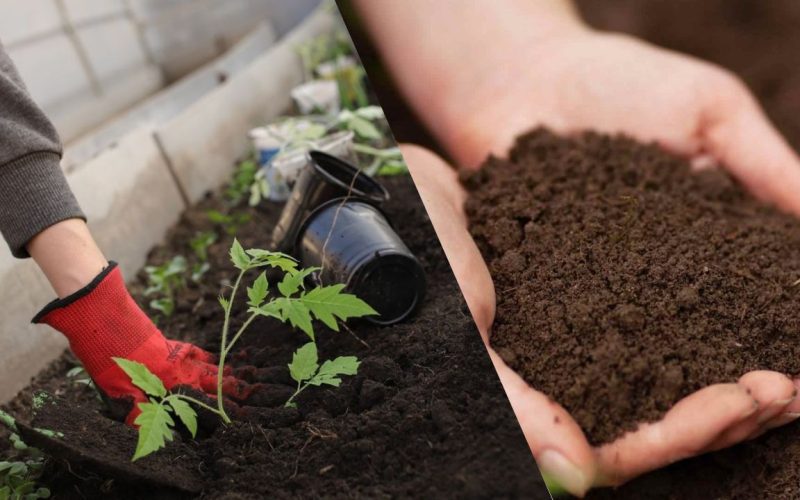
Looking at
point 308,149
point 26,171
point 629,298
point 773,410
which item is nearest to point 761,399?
point 773,410

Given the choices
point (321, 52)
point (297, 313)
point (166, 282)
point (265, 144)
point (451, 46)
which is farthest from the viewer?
point (321, 52)

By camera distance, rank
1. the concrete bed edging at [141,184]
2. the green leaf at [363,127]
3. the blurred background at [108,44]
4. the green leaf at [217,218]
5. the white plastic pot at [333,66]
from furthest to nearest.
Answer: the white plastic pot at [333,66], the blurred background at [108,44], the green leaf at [217,218], the green leaf at [363,127], the concrete bed edging at [141,184]

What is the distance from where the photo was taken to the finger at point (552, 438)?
652 millimetres

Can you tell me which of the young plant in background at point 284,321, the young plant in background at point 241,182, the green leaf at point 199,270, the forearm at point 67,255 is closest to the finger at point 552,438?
the young plant in background at point 284,321

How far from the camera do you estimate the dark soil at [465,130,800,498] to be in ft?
2.44

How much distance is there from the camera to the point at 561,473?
2.12 ft

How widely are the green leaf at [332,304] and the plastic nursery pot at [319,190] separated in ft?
0.62

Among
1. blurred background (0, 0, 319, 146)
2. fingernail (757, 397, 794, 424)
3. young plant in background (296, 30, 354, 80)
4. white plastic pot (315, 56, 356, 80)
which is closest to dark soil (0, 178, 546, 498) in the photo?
fingernail (757, 397, 794, 424)

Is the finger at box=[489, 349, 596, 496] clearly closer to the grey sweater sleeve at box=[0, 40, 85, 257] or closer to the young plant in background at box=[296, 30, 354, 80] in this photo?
the grey sweater sleeve at box=[0, 40, 85, 257]

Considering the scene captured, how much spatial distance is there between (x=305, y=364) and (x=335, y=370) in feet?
0.16

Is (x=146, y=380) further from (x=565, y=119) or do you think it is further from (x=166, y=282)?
(x=565, y=119)

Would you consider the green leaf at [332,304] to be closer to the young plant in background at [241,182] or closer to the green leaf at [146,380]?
the green leaf at [146,380]

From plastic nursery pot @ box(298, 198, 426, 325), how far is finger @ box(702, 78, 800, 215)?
0.75 metres

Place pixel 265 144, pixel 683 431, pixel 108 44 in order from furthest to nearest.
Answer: pixel 108 44 < pixel 265 144 < pixel 683 431
